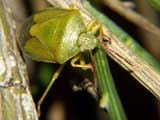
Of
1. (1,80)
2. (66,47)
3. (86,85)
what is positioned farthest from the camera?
(66,47)

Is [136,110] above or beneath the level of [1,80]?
beneath

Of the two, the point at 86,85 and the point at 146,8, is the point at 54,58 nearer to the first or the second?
the point at 86,85

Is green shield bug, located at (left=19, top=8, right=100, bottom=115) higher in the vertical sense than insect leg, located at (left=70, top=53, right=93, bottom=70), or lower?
higher

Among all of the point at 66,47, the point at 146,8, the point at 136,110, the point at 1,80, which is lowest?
the point at 136,110

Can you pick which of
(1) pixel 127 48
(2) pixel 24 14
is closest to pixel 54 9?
(1) pixel 127 48

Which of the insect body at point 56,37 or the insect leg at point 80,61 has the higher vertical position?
the insect body at point 56,37

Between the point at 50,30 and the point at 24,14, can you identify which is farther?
the point at 24,14
